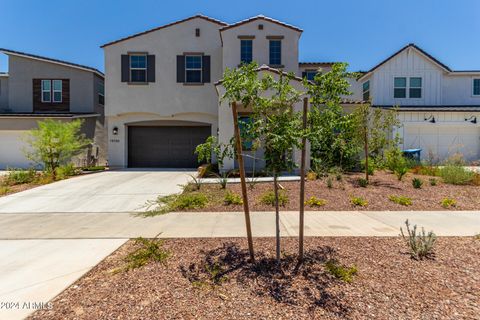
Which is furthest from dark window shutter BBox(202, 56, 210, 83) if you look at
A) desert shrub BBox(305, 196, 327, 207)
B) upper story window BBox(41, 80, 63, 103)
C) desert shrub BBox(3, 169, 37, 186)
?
desert shrub BBox(305, 196, 327, 207)

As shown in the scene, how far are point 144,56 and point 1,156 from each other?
1164 centimetres

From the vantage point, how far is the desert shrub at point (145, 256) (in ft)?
12.3

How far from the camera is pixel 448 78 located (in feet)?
63.6

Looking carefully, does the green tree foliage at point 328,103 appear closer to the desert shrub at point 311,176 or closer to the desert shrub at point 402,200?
the desert shrub at point 402,200

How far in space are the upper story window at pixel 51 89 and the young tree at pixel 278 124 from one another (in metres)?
20.2

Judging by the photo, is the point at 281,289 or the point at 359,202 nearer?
the point at 281,289

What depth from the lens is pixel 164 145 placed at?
17094 millimetres

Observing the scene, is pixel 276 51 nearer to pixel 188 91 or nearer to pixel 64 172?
pixel 188 91

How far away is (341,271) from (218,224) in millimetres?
3000

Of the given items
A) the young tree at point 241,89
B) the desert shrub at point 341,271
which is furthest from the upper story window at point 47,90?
the desert shrub at point 341,271

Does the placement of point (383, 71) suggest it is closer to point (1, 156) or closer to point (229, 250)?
point (229, 250)

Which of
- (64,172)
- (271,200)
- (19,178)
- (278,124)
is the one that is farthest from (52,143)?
(278,124)

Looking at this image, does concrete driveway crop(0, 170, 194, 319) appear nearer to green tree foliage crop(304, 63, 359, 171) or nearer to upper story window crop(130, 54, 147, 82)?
green tree foliage crop(304, 63, 359, 171)

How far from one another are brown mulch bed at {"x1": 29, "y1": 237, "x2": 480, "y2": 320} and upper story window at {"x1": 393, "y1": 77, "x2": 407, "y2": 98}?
17.7 m
